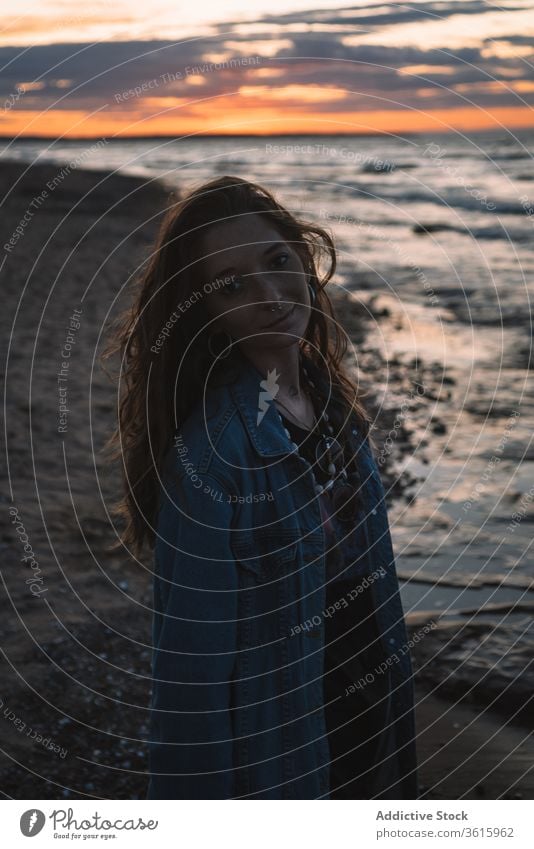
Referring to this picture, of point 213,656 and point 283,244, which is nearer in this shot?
point 213,656

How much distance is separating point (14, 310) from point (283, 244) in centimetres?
961

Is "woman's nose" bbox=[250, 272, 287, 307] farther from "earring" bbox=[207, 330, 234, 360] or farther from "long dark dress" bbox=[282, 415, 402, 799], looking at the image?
"long dark dress" bbox=[282, 415, 402, 799]

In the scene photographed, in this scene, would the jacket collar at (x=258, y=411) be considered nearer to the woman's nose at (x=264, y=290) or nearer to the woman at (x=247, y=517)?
the woman at (x=247, y=517)

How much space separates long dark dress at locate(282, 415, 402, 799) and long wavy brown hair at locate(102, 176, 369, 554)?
10.1 inches

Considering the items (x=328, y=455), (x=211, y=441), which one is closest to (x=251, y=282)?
(x=211, y=441)

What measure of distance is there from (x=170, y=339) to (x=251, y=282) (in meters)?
0.24

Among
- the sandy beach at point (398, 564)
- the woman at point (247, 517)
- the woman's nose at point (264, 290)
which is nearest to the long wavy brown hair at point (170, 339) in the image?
the woman at point (247, 517)

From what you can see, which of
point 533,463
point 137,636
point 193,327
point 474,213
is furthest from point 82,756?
point 474,213

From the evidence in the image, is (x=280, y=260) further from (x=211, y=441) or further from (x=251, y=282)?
(x=211, y=441)

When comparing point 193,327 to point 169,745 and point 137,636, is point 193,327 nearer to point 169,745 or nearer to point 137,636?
point 169,745

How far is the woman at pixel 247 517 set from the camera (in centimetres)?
198

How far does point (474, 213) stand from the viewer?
895 inches
